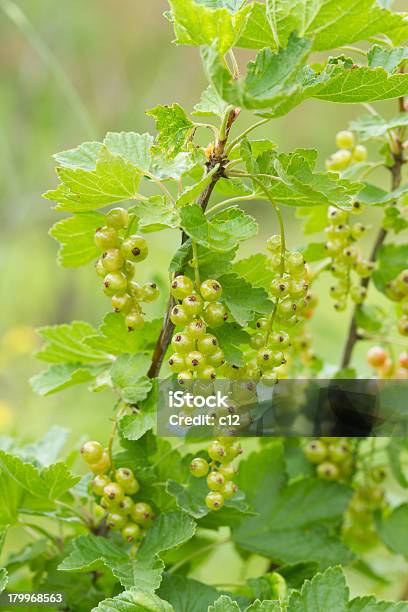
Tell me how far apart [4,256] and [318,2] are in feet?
6.02

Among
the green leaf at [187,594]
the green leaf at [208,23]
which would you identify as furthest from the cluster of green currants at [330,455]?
the green leaf at [208,23]

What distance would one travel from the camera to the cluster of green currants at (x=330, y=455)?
0.84m

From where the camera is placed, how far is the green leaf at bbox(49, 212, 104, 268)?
0.65 metres

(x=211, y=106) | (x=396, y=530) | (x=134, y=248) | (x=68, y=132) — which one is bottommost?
(x=396, y=530)

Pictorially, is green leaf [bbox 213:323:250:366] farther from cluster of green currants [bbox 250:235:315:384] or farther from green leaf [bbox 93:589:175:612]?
green leaf [bbox 93:589:175:612]

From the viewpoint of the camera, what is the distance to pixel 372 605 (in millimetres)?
590

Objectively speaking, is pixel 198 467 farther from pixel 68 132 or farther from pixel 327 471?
pixel 68 132

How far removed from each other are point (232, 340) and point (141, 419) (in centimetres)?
10

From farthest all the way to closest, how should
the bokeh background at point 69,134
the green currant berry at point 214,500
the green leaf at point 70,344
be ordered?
the bokeh background at point 69,134, the green leaf at point 70,344, the green currant berry at point 214,500

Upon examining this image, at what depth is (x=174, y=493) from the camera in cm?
63

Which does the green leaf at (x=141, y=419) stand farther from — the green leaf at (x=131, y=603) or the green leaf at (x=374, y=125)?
the green leaf at (x=374, y=125)

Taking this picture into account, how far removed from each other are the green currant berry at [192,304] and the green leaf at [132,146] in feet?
0.39

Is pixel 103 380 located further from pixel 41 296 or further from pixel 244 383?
pixel 41 296

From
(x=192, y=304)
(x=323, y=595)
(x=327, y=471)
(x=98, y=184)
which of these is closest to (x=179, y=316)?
(x=192, y=304)
